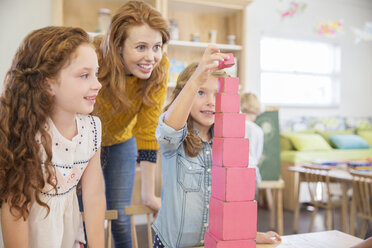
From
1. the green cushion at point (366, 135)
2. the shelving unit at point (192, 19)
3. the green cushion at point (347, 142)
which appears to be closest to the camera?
the shelving unit at point (192, 19)

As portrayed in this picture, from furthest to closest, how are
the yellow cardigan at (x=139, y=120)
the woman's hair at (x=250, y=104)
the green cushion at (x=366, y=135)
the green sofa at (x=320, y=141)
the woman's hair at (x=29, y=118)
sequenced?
the green cushion at (x=366, y=135) → the green sofa at (x=320, y=141) → the woman's hair at (x=250, y=104) → the yellow cardigan at (x=139, y=120) → the woman's hair at (x=29, y=118)

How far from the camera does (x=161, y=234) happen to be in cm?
123

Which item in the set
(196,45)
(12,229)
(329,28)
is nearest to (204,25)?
(196,45)

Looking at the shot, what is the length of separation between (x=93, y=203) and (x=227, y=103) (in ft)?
1.98

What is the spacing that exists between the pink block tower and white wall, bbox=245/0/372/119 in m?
4.49

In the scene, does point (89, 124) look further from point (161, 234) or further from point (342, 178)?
point (342, 178)

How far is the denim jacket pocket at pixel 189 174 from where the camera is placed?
4.07 ft

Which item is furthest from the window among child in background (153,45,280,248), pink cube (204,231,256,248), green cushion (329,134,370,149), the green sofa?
pink cube (204,231,256,248)

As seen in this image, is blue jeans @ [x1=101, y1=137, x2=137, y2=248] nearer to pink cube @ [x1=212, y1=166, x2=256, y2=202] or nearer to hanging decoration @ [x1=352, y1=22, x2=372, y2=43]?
pink cube @ [x1=212, y1=166, x2=256, y2=202]

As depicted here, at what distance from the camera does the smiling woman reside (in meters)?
1.42

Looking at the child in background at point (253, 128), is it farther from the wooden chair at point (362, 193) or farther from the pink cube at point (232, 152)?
the pink cube at point (232, 152)

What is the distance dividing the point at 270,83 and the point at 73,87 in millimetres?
4940

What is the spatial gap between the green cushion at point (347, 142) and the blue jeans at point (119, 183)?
4.38 m

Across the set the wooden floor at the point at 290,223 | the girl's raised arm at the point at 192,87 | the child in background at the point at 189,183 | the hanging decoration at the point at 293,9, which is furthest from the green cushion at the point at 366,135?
the girl's raised arm at the point at 192,87
